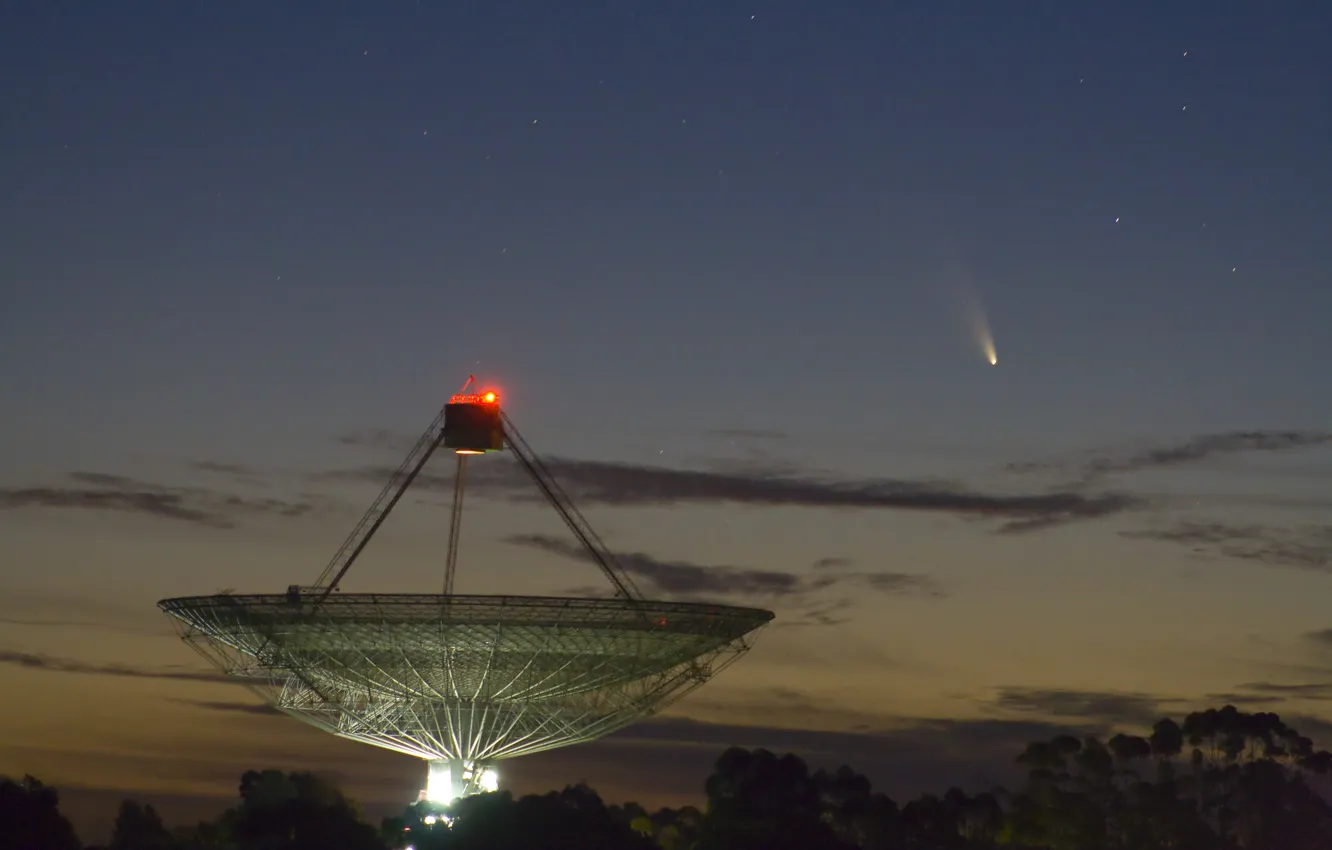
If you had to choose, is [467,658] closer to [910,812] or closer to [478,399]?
[478,399]

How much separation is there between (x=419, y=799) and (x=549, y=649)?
20.0 metres

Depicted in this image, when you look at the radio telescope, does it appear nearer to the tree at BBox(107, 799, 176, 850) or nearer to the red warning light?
the red warning light

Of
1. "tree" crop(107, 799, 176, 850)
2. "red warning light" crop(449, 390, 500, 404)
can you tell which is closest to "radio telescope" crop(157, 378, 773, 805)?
"red warning light" crop(449, 390, 500, 404)

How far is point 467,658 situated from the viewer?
296ft

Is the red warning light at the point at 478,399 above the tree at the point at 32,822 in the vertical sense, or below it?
above

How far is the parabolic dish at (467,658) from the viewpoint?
8538 centimetres

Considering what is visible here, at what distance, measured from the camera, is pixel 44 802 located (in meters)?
129

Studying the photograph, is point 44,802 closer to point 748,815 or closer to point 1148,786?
point 748,815

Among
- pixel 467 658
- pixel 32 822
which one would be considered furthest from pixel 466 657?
pixel 32 822

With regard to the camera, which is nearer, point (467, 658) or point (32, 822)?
point (467, 658)

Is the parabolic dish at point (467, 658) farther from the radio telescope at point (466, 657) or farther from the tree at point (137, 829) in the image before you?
the tree at point (137, 829)

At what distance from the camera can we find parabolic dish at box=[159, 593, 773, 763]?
8538cm

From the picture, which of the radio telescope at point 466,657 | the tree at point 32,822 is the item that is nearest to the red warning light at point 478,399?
the radio telescope at point 466,657

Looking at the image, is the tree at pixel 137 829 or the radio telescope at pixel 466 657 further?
the tree at pixel 137 829
